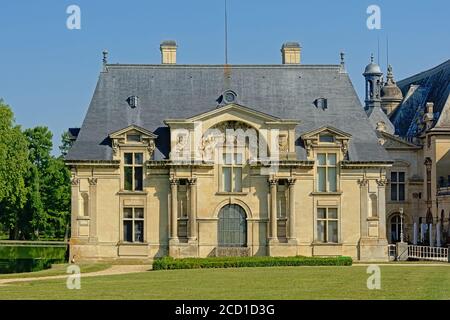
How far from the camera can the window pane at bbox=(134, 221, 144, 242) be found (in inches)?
2172

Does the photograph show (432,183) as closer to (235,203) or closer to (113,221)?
(235,203)

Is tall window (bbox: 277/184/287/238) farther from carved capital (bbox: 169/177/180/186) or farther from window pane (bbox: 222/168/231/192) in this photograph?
carved capital (bbox: 169/177/180/186)

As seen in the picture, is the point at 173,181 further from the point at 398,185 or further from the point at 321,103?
the point at 398,185

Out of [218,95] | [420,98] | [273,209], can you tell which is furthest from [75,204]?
[420,98]

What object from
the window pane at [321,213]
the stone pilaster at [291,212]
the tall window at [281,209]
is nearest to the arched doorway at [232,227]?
the tall window at [281,209]

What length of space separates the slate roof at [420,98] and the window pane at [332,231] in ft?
52.3

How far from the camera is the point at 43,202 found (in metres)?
99.7

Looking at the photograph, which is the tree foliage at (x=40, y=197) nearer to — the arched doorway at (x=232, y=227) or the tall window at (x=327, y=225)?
the arched doorway at (x=232, y=227)

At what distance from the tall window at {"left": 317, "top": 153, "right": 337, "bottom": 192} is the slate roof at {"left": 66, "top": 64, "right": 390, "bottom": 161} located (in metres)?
1.02

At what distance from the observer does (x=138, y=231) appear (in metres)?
55.2

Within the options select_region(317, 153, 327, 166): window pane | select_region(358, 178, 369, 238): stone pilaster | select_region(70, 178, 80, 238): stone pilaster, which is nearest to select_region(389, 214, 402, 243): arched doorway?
select_region(358, 178, 369, 238): stone pilaster

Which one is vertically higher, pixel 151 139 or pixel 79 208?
pixel 151 139
